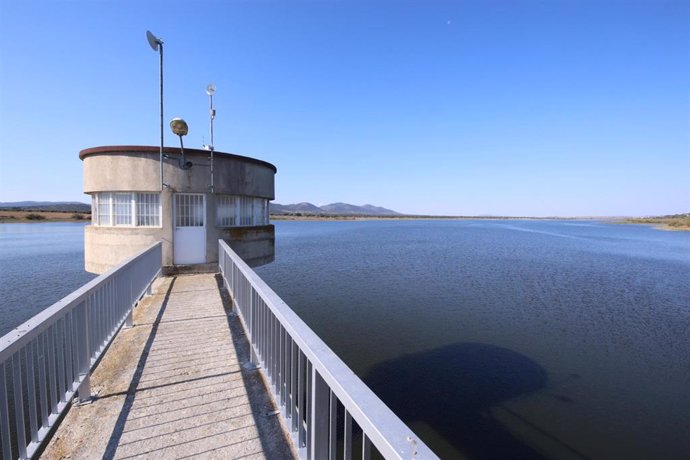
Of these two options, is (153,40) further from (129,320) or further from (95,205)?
(129,320)

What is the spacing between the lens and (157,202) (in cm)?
1113

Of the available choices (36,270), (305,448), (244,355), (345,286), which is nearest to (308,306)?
(345,286)

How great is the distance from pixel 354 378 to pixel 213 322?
5.42 m

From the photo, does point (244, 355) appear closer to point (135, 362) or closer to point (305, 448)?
point (135, 362)

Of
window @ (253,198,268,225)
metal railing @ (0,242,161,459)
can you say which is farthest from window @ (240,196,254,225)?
metal railing @ (0,242,161,459)

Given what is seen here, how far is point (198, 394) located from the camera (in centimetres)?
413

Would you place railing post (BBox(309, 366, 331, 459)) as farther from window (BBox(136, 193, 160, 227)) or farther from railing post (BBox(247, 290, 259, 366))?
window (BBox(136, 193, 160, 227))

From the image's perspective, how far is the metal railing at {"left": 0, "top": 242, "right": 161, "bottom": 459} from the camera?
255 cm

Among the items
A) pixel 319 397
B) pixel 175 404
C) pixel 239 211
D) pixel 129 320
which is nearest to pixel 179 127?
pixel 239 211

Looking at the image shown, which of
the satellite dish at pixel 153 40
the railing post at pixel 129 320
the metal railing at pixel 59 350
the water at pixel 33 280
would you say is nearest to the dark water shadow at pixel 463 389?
the railing post at pixel 129 320

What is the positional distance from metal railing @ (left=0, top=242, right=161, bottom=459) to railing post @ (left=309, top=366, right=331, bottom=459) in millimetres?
1818

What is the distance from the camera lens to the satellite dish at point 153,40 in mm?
10183

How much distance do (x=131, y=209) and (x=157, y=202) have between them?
3.04 ft

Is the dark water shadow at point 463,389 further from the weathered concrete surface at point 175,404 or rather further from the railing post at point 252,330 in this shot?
the weathered concrete surface at point 175,404
